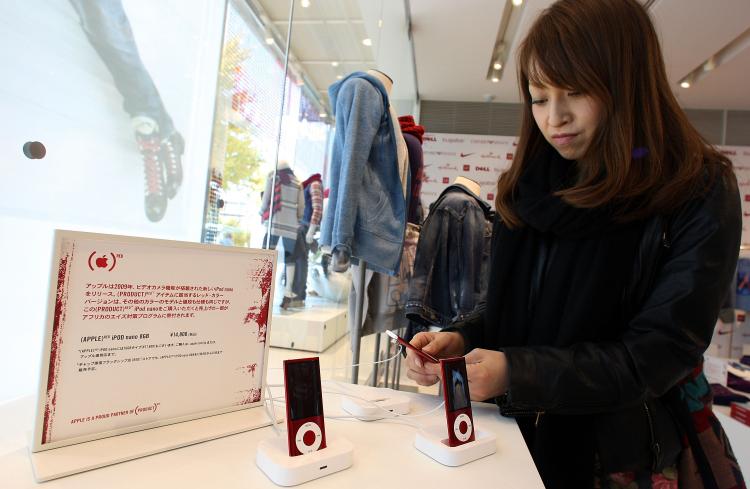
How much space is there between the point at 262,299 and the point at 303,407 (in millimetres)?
206

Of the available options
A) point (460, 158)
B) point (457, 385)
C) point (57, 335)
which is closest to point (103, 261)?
point (57, 335)

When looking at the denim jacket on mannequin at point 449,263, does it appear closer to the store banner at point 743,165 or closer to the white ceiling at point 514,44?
the white ceiling at point 514,44

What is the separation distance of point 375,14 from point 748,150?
510cm

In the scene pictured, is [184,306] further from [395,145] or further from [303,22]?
[303,22]

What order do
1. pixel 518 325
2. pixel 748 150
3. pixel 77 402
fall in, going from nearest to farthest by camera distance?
pixel 77 402
pixel 518 325
pixel 748 150

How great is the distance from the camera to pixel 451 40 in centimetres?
432

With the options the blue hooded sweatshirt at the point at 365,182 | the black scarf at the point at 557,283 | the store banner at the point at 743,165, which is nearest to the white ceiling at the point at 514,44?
the store banner at the point at 743,165

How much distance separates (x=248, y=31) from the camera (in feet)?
7.88

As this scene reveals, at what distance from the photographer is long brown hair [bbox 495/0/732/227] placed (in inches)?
29.0

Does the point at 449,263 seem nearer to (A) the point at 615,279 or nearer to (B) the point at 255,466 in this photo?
(A) the point at 615,279

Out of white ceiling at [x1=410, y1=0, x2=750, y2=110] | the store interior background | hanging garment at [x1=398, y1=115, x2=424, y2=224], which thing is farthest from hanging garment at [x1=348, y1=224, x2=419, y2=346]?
white ceiling at [x1=410, y1=0, x2=750, y2=110]

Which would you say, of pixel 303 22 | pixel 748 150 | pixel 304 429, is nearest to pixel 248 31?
pixel 303 22

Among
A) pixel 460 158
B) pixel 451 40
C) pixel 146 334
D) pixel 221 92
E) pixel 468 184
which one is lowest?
pixel 146 334

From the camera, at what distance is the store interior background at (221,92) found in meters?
1.02
